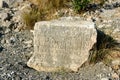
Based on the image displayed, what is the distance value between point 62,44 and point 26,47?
1.14m

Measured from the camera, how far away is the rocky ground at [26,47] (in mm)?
5223

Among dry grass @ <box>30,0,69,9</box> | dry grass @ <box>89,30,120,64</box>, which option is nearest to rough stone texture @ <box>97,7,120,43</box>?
dry grass @ <box>89,30,120,64</box>

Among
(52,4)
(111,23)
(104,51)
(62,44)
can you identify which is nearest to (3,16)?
(52,4)

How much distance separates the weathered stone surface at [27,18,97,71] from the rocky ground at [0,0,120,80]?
0.57 ft

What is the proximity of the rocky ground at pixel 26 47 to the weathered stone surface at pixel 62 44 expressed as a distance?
174 millimetres

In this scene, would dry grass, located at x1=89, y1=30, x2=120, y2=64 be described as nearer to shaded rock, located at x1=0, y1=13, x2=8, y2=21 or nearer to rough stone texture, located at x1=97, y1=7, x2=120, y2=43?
rough stone texture, located at x1=97, y1=7, x2=120, y2=43

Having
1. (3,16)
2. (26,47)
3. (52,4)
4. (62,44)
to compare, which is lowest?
(26,47)

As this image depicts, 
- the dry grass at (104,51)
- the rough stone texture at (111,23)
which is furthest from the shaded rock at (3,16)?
the dry grass at (104,51)

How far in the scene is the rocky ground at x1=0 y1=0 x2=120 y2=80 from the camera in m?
5.22

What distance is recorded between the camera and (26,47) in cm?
641

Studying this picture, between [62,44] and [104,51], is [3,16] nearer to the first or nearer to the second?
[62,44]

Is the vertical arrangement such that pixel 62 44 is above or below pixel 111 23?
above

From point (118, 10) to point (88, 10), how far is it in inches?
23.3

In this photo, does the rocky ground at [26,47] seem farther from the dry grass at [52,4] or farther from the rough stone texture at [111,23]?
the dry grass at [52,4]
